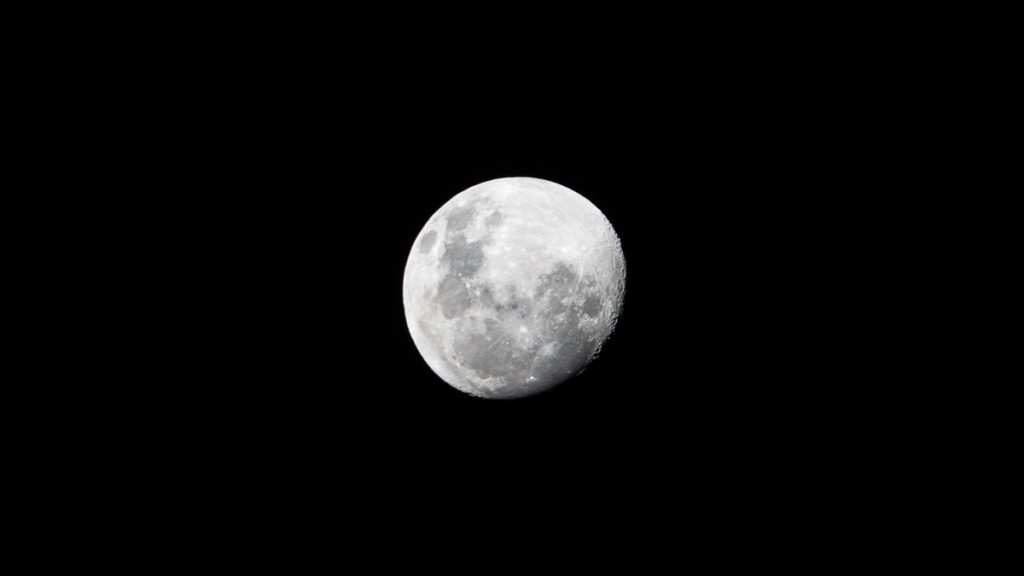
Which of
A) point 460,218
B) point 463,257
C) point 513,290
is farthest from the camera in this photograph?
point 460,218

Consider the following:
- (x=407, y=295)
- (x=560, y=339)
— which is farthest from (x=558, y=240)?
(x=407, y=295)

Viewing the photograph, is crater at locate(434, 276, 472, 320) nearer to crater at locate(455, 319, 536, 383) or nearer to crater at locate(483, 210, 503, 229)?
crater at locate(455, 319, 536, 383)

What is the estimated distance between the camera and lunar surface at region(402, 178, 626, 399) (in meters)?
2.64

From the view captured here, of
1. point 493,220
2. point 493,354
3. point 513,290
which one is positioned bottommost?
point 493,354

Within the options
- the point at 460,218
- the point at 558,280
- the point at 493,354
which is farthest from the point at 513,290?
the point at 460,218

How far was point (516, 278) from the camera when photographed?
262 centimetres

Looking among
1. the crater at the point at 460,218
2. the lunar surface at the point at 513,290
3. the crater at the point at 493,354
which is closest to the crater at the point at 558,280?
the lunar surface at the point at 513,290

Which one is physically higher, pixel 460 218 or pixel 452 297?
pixel 460 218

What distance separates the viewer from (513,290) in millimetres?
2615

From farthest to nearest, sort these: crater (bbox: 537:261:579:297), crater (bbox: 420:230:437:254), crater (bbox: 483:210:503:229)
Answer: crater (bbox: 420:230:437:254) < crater (bbox: 483:210:503:229) < crater (bbox: 537:261:579:297)

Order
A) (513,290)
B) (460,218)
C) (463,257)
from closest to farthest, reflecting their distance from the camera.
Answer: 1. (513,290)
2. (463,257)
3. (460,218)

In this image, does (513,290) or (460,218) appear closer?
(513,290)

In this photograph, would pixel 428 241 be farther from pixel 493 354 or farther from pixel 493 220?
pixel 493 354

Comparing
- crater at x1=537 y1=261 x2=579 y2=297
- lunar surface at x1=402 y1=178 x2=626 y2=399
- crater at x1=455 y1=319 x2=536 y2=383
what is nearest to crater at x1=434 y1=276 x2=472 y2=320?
lunar surface at x1=402 y1=178 x2=626 y2=399
